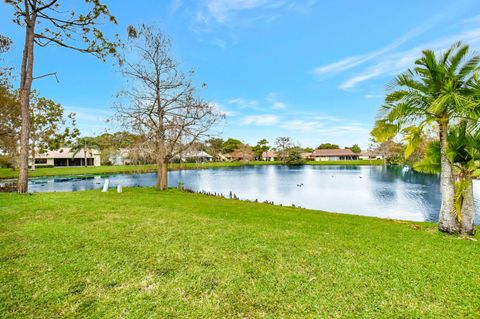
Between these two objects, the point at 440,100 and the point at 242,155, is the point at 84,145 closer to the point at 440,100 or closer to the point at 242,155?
the point at 242,155

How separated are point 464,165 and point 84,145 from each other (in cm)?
6537

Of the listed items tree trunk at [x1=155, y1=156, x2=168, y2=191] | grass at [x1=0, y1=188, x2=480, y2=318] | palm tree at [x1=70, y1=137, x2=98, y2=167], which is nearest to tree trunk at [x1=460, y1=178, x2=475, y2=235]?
grass at [x1=0, y1=188, x2=480, y2=318]

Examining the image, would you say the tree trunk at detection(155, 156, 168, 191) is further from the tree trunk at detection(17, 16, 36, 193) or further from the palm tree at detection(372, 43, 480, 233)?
the palm tree at detection(372, 43, 480, 233)

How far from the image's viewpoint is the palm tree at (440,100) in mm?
6980

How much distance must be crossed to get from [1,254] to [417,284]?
6467mm

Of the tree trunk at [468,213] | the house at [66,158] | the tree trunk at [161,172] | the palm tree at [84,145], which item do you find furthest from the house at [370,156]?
the tree trunk at [468,213]

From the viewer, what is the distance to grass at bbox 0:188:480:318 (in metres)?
2.72

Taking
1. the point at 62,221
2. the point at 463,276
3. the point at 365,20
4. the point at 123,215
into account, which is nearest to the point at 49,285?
the point at 62,221

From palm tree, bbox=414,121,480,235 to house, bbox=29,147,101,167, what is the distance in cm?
6608

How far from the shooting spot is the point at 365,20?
45.6 ft

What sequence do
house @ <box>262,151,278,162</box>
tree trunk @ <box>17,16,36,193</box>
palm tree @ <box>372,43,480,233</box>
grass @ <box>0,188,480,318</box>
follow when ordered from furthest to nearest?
house @ <box>262,151,278,162</box>, tree trunk @ <box>17,16,36,193</box>, palm tree @ <box>372,43,480,233</box>, grass @ <box>0,188,480,318</box>

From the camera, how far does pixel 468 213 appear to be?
7156 millimetres

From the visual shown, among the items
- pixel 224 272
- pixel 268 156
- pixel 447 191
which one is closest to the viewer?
pixel 224 272

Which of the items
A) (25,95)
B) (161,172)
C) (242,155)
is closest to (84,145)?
(242,155)
